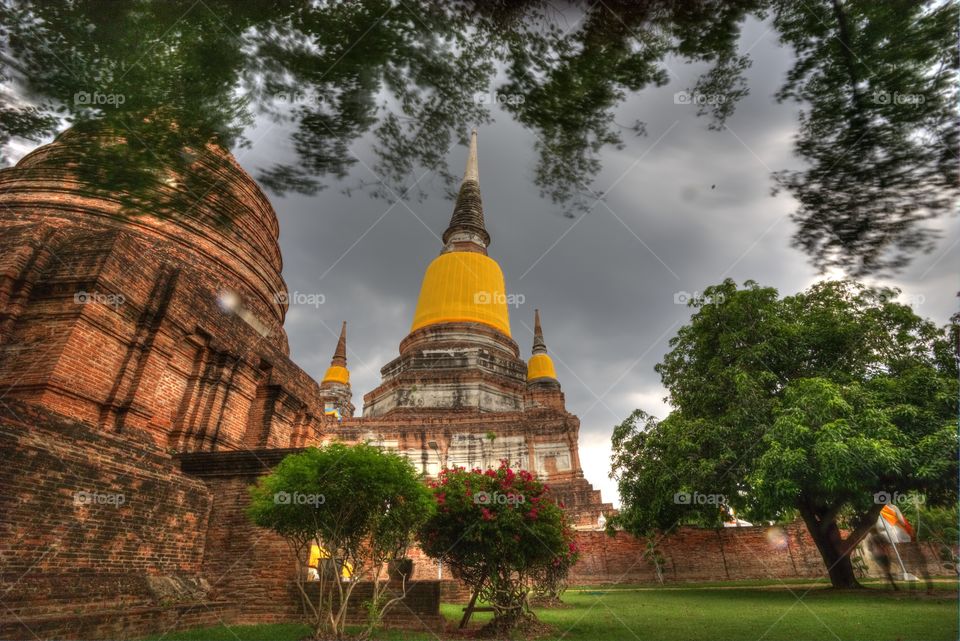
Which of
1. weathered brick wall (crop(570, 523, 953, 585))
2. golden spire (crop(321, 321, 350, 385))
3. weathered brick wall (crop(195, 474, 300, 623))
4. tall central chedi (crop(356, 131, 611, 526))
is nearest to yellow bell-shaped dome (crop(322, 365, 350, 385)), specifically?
golden spire (crop(321, 321, 350, 385))

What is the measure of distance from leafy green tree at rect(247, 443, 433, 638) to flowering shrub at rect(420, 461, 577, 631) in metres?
1.25

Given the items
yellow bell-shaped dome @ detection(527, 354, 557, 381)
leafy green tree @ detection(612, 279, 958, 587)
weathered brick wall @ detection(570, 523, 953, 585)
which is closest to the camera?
leafy green tree @ detection(612, 279, 958, 587)

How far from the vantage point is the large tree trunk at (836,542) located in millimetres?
12961

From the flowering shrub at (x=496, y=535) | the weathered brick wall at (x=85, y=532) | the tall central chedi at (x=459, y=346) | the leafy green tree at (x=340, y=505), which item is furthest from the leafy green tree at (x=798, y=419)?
the tall central chedi at (x=459, y=346)

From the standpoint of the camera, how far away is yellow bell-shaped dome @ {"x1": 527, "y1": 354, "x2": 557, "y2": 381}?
1262 inches

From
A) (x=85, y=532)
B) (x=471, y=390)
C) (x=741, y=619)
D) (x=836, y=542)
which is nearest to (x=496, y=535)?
(x=741, y=619)

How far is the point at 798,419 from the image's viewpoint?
1060cm

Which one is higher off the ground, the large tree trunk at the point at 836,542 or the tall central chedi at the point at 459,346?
the tall central chedi at the point at 459,346

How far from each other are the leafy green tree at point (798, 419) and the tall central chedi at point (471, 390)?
871 centimetres

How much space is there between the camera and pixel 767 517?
37.3 ft

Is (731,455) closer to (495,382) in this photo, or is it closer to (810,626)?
(810,626)

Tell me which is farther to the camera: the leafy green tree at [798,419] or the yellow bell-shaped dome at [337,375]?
the yellow bell-shaped dome at [337,375]

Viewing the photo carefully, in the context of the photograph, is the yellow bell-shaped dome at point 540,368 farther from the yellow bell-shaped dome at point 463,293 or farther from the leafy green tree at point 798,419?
the leafy green tree at point 798,419

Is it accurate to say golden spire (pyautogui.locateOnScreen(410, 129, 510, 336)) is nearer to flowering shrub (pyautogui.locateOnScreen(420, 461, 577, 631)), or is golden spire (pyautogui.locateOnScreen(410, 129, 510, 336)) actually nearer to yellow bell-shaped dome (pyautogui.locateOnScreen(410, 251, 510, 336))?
yellow bell-shaped dome (pyautogui.locateOnScreen(410, 251, 510, 336))
